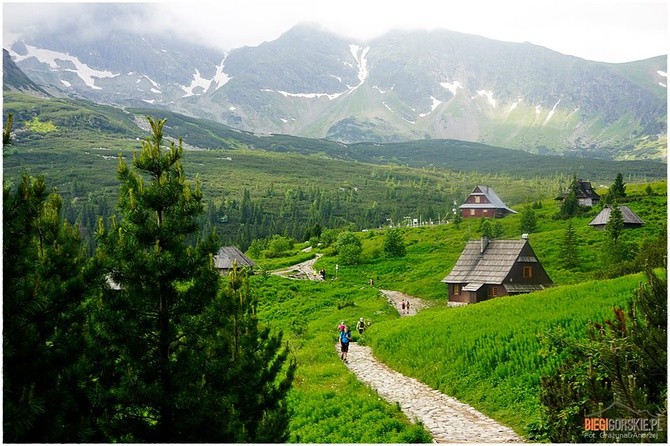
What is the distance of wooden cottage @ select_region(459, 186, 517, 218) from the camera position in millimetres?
141625

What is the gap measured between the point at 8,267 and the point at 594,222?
3674 inches

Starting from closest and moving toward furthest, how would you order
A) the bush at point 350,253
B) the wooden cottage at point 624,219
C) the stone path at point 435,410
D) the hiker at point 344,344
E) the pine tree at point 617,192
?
the stone path at point 435,410
the hiker at point 344,344
the wooden cottage at point 624,219
the bush at point 350,253
the pine tree at point 617,192

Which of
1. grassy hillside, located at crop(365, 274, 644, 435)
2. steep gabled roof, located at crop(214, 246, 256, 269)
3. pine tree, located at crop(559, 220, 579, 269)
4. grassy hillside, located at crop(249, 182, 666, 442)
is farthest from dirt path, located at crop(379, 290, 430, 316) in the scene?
steep gabled roof, located at crop(214, 246, 256, 269)

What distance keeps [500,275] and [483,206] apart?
8370cm

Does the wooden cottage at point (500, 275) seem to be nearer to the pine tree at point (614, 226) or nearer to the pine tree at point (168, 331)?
the pine tree at point (614, 226)

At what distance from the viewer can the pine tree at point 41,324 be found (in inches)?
473

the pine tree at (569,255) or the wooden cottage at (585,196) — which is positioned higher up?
the wooden cottage at (585,196)

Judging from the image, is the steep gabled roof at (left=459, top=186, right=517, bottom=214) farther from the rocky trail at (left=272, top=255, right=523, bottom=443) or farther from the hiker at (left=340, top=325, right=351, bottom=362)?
the hiker at (left=340, top=325, right=351, bottom=362)

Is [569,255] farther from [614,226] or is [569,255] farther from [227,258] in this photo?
[227,258]

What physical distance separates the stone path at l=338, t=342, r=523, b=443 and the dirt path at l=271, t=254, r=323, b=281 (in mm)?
51450

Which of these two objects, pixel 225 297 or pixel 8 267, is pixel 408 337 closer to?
pixel 225 297

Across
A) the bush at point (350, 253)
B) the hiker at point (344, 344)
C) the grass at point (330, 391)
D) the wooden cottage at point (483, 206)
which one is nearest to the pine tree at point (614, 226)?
the grass at point (330, 391)

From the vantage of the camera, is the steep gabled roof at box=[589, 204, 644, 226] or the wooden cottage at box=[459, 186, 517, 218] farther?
the wooden cottage at box=[459, 186, 517, 218]

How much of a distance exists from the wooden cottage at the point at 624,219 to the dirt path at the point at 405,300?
36985mm
